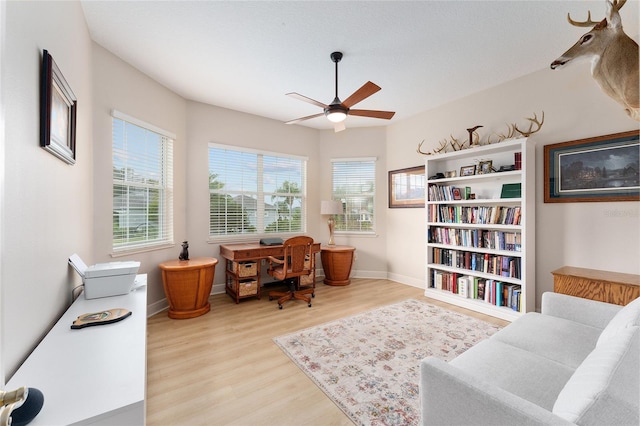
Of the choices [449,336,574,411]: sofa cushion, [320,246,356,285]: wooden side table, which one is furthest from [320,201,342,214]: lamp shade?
[449,336,574,411]: sofa cushion

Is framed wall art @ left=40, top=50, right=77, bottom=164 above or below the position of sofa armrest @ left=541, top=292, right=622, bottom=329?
above

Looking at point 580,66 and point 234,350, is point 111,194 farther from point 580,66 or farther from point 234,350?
point 580,66

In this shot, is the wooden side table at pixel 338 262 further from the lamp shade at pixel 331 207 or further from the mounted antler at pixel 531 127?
the mounted antler at pixel 531 127

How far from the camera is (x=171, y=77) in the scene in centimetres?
330

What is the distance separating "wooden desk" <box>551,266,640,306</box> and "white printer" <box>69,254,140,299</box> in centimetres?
378

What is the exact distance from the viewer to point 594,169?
9.25 ft

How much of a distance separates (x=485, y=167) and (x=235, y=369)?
3688 mm

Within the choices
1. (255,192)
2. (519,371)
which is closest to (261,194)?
(255,192)

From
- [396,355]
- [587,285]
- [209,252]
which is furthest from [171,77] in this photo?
[587,285]

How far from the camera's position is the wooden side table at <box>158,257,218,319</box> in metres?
3.15

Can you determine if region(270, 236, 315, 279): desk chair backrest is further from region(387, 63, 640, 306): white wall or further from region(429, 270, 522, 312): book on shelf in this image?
region(387, 63, 640, 306): white wall

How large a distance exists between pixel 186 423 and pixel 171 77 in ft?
11.5

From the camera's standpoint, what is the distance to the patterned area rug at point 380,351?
1815mm

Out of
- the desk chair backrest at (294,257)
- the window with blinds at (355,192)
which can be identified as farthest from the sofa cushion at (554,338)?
the window with blinds at (355,192)
